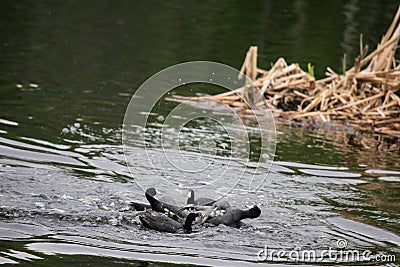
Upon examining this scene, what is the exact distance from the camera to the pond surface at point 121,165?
585 centimetres

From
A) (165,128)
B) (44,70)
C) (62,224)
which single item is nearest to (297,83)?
(165,128)

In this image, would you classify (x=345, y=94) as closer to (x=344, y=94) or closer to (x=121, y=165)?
(x=344, y=94)

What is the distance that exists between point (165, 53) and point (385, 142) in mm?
5646

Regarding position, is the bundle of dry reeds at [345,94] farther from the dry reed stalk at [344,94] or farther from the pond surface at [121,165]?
the pond surface at [121,165]

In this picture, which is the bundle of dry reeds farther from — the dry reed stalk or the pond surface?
the pond surface

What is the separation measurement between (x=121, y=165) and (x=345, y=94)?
14.1 feet

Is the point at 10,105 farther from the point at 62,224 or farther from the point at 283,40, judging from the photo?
the point at 283,40

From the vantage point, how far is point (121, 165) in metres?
8.01

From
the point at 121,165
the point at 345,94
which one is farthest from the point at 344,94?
the point at 121,165

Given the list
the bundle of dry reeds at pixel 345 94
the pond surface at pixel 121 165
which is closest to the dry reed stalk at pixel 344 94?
the bundle of dry reeds at pixel 345 94

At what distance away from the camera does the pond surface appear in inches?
230

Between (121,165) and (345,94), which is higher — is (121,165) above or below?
below

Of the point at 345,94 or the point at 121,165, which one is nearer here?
the point at 121,165

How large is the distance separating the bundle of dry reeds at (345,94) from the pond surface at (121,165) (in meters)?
0.55
